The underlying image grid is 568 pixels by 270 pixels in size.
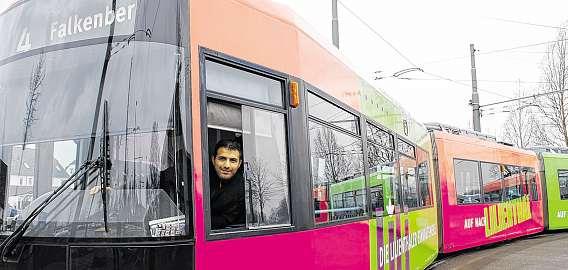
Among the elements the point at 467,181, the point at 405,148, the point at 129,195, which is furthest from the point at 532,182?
the point at 129,195

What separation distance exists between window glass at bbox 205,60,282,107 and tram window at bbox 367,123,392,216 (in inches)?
88.0

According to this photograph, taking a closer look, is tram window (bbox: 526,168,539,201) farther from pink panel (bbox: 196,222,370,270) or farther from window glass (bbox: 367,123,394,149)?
pink panel (bbox: 196,222,370,270)

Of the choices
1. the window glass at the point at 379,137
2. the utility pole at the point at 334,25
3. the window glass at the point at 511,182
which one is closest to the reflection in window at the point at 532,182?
the window glass at the point at 511,182

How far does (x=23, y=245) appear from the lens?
123 inches

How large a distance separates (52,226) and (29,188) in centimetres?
41

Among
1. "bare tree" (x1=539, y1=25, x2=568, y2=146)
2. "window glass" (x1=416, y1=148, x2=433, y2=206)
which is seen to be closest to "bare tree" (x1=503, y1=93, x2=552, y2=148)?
"bare tree" (x1=539, y1=25, x2=568, y2=146)

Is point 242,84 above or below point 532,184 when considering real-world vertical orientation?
above

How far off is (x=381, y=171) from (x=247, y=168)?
122 inches

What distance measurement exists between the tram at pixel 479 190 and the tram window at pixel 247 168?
29.7 ft

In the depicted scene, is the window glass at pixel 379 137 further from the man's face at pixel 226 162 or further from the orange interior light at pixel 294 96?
the man's face at pixel 226 162

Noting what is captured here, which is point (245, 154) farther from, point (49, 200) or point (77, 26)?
point (77, 26)

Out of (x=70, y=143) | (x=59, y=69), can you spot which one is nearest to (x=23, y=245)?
(x=70, y=143)

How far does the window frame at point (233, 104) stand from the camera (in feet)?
10.4

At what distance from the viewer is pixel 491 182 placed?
14.5 metres
